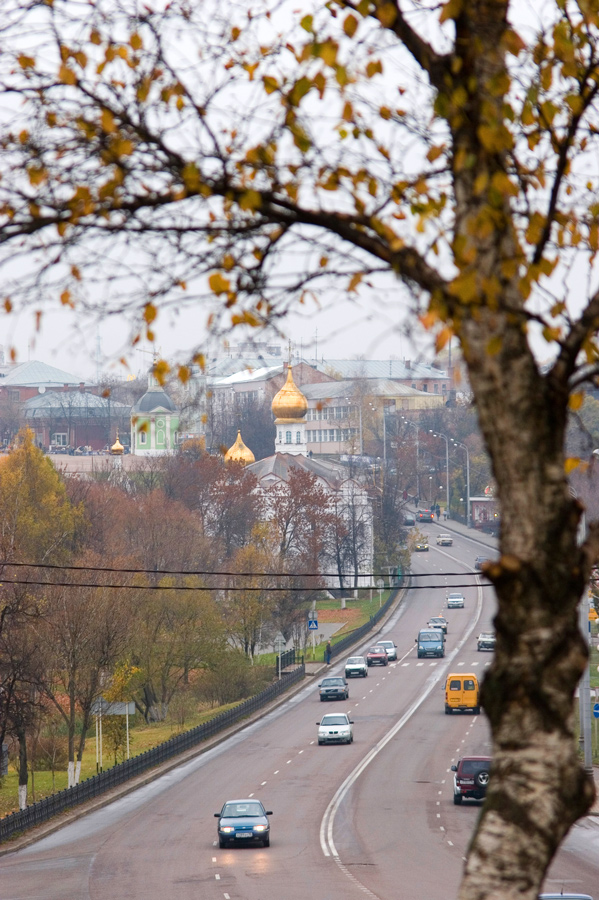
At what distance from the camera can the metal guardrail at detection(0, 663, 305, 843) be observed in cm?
2877

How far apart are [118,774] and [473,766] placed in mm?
10917

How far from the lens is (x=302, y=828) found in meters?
26.8

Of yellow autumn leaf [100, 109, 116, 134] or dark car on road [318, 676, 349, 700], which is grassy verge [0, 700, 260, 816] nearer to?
dark car on road [318, 676, 349, 700]

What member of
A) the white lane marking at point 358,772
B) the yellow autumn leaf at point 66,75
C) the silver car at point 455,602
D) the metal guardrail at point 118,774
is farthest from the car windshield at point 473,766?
the silver car at point 455,602

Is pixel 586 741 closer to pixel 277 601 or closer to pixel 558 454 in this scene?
pixel 558 454

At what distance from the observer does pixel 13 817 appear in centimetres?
2827

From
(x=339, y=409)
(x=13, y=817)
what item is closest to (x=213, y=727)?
(x=13, y=817)

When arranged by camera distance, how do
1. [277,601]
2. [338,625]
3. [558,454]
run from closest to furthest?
1. [558,454]
2. [277,601]
3. [338,625]

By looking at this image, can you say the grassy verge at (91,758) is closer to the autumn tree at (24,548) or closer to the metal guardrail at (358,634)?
the autumn tree at (24,548)

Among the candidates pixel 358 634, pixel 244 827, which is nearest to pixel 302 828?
pixel 244 827

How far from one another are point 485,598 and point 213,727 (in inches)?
1811

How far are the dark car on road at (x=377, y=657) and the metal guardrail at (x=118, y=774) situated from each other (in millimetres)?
9829

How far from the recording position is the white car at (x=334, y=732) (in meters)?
39.6

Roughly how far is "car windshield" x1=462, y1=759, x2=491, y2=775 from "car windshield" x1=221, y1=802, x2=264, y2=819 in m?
5.41
